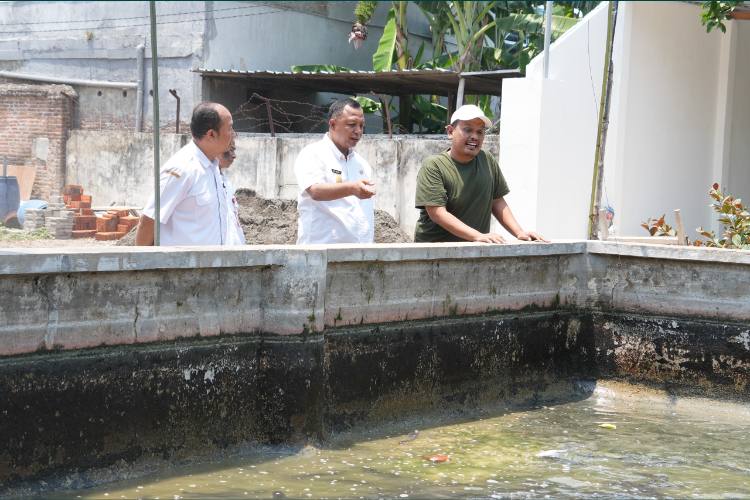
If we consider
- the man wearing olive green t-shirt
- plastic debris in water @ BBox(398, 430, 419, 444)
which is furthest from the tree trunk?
plastic debris in water @ BBox(398, 430, 419, 444)

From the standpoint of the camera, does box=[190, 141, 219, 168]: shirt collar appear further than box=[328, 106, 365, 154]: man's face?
No

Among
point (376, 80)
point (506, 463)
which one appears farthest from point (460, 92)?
point (506, 463)

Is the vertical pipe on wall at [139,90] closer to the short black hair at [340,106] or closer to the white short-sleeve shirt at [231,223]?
the short black hair at [340,106]

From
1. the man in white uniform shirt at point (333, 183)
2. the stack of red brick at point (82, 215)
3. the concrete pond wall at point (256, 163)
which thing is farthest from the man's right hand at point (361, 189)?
the stack of red brick at point (82, 215)

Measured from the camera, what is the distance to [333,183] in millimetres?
6145

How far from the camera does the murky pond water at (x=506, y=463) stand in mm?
4961

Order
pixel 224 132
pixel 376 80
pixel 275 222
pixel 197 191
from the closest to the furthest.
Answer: pixel 197 191, pixel 224 132, pixel 275 222, pixel 376 80

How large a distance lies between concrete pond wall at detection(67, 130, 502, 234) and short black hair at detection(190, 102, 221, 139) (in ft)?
33.3

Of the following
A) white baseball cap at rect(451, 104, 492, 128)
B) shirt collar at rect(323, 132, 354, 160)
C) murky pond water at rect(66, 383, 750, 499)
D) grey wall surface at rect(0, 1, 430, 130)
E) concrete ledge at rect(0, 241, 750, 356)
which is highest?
grey wall surface at rect(0, 1, 430, 130)

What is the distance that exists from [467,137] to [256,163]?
1275 cm

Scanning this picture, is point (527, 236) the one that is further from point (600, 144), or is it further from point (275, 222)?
point (275, 222)

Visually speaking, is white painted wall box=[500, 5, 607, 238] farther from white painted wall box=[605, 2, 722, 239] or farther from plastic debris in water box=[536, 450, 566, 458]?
plastic debris in water box=[536, 450, 566, 458]

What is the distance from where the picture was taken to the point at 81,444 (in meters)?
4.83

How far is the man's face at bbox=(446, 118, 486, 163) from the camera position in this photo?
261 inches
